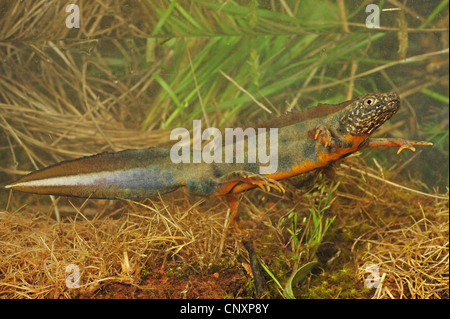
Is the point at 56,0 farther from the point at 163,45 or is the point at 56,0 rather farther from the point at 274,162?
the point at 274,162

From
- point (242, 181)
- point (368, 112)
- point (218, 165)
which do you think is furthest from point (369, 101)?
point (218, 165)

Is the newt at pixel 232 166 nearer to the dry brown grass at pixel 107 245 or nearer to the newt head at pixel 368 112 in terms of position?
the newt head at pixel 368 112

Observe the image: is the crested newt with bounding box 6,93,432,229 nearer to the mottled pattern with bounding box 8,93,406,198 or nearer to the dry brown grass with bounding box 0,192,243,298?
the mottled pattern with bounding box 8,93,406,198

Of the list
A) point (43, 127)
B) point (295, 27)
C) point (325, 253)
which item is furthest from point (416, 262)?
point (43, 127)

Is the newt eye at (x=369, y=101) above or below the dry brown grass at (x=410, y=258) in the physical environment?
above

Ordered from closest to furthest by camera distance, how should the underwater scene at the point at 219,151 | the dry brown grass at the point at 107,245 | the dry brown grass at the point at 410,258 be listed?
the dry brown grass at the point at 107,245, the underwater scene at the point at 219,151, the dry brown grass at the point at 410,258

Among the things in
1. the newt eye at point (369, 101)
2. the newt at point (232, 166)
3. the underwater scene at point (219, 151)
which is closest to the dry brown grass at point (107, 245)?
the underwater scene at point (219, 151)

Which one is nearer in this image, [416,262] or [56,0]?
[416,262]

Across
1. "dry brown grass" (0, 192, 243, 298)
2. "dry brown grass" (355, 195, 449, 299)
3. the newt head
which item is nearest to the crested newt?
the newt head
